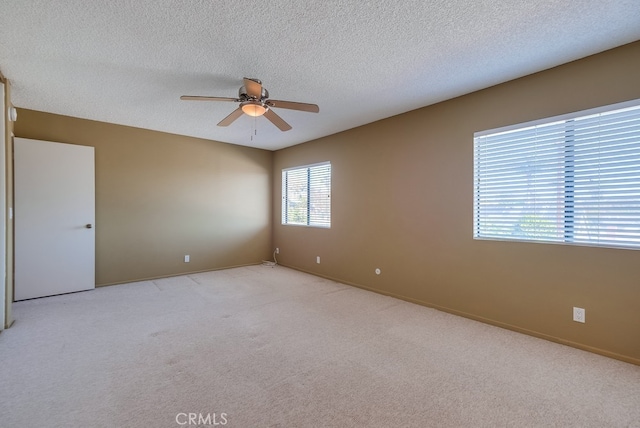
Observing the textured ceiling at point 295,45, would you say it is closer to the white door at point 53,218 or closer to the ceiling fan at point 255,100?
the ceiling fan at point 255,100

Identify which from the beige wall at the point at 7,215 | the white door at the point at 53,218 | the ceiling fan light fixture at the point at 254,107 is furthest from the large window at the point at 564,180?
the white door at the point at 53,218

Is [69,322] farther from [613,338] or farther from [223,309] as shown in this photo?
[613,338]

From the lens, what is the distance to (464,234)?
3.31m

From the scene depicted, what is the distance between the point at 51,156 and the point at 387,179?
189 inches

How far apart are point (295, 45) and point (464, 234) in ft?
8.93

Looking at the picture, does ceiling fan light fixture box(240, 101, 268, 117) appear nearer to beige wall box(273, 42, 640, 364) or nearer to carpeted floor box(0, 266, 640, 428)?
beige wall box(273, 42, 640, 364)

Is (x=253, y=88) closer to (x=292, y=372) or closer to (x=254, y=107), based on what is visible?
(x=254, y=107)

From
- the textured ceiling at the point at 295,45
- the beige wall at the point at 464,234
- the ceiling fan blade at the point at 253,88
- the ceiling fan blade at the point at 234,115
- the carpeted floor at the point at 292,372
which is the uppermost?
the textured ceiling at the point at 295,45

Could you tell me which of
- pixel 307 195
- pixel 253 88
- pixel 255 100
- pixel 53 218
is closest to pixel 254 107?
pixel 255 100

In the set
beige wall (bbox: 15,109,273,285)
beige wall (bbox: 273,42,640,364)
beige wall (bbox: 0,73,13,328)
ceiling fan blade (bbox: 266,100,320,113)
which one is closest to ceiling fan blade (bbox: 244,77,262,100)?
ceiling fan blade (bbox: 266,100,320,113)

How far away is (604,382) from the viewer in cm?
205

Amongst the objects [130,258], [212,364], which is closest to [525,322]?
[212,364]

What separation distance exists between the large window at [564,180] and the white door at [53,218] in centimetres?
543

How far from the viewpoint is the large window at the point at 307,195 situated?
528 cm
